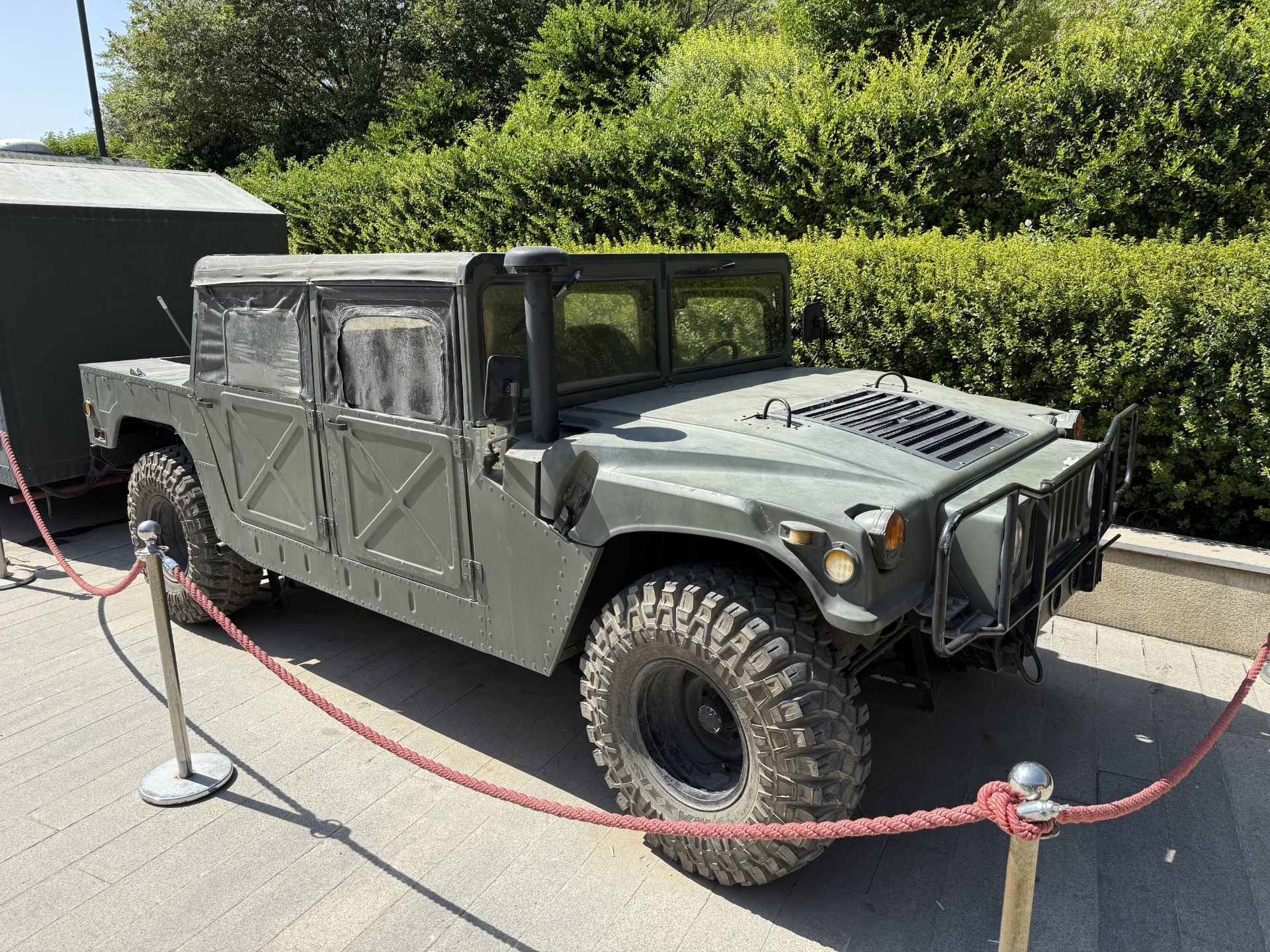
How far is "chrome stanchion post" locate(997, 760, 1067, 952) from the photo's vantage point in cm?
176

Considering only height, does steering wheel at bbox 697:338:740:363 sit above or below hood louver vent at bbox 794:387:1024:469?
above

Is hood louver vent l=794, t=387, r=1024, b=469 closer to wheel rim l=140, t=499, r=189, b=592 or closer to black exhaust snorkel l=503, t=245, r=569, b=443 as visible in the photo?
black exhaust snorkel l=503, t=245, r=569, b=443

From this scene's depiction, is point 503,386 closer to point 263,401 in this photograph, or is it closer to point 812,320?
point 263,401

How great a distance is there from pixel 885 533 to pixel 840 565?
0.15 meters

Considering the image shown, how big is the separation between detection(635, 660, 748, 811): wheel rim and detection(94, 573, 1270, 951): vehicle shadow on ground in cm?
31

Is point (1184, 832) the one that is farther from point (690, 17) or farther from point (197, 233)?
point (690, 17)

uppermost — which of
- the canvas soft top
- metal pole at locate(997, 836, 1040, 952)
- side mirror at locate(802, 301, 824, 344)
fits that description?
the canvas soft top

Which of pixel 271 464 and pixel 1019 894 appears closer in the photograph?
pixel 1019 894

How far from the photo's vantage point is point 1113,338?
5.01 m

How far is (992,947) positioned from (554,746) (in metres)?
1.80

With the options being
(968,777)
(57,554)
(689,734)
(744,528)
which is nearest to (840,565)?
(744,528)

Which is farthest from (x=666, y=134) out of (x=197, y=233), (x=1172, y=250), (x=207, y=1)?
(x=207, y=1)

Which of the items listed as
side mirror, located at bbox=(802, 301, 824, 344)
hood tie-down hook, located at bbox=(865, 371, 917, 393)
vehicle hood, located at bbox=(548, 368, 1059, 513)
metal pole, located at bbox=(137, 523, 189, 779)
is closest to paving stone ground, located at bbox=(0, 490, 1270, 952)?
metal pole, located at bbox=(137, 523, 189, 779)

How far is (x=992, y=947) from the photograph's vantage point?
2639 millimetres
